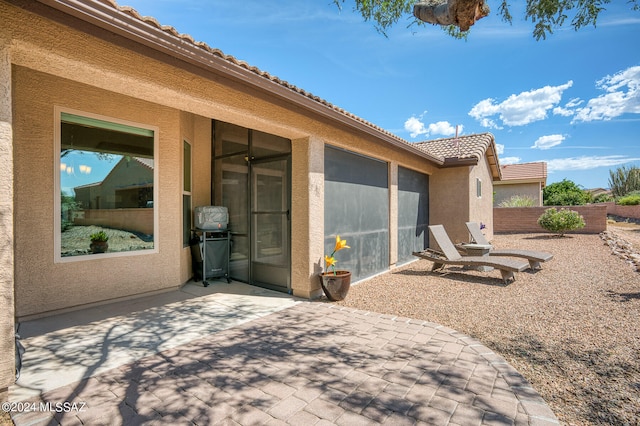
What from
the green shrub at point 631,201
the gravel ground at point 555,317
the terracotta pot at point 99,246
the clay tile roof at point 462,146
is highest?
the clay tile roof at point 462,146

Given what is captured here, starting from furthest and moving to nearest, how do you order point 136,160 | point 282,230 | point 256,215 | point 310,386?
point 256,215
point 282,230
point 136,160
point 310,386

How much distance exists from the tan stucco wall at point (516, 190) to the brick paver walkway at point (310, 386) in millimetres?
28368

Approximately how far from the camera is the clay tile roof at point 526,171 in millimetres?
26609

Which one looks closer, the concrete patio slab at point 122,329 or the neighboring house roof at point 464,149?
the concrete patio slab at point 122,329

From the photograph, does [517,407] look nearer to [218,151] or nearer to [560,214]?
[218,151]

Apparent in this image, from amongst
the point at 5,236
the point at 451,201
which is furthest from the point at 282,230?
Result: the point at 451,201

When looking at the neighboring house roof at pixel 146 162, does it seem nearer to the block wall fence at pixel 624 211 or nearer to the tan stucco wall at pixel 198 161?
the tan stucco wall at pixel 198 161

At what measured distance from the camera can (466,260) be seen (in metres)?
8.11

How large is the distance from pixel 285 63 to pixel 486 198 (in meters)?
12.3

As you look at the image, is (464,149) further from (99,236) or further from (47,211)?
(47,211)

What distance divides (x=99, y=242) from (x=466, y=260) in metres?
8.39

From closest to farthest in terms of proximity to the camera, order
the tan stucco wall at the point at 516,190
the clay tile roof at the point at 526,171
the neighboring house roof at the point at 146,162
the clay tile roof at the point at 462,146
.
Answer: the neighboring house roof at the point at 146,162 → the clay tile roof at the point at 462,146 → the clay tile roof at the point at 526,171 → the tan stucco wall at the point at 516,190

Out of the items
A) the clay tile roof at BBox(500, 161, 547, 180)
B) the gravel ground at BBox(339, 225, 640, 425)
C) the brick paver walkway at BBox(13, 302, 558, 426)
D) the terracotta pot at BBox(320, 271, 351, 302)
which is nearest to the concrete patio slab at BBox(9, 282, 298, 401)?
the brick paver walkway at BBox(13, 302, 558, 426)

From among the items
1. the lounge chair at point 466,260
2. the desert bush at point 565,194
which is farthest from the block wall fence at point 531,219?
the lounge chair at point 466,260
